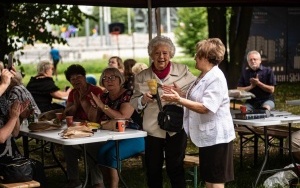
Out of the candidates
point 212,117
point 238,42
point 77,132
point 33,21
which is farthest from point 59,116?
point 238,42

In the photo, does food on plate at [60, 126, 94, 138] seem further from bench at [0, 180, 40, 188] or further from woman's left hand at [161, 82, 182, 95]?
woman's left hand at [161, 82, 182, 95]

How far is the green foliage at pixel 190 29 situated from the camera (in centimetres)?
3719

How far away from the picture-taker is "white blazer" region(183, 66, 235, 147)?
5.05 metres

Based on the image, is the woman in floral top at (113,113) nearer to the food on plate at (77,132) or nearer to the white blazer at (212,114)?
the food on plate at (77,132)

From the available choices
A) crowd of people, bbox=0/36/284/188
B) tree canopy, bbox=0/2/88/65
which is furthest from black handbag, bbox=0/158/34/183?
tree canopy, bbox=0/2/88/65

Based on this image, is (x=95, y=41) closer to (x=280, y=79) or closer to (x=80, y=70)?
(x=280, y=79)

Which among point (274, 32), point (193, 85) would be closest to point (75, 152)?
point (193, 85)

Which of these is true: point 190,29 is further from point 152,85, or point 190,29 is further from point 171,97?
point 171,97

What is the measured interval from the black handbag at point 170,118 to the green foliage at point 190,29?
3104cm

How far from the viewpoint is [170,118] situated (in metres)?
5.45

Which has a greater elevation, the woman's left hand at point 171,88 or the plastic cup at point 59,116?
the woman's left hand at point 171,88

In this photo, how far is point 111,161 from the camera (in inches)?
238

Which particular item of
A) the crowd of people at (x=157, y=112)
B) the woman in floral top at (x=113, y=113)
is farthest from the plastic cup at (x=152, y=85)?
the woman in floral top at (x=113, y=113)

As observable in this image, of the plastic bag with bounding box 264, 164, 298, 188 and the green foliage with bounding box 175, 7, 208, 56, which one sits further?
the green foliage with bounding box 175, 7, 208, 56
